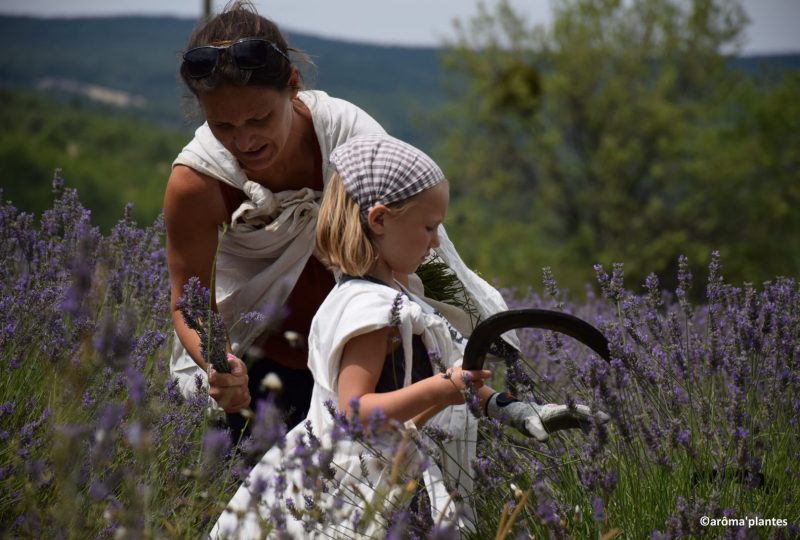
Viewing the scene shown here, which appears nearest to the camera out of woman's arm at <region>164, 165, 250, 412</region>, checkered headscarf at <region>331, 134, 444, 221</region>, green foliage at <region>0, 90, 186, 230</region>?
checkered headscarf at <region>331, 134, 444, 221</region>

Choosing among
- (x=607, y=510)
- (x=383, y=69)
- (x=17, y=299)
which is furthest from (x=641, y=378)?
(x=383, y=69)

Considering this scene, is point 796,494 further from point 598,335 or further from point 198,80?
point 198,80

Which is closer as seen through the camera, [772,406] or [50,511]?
[50,511]

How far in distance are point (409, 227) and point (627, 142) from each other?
1579cm

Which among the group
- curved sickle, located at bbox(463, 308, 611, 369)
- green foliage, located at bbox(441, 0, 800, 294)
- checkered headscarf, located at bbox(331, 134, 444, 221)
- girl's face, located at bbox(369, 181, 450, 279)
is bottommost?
green foliage, located at bbox(441, 0, 800, 294)

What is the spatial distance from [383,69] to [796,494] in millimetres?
50770

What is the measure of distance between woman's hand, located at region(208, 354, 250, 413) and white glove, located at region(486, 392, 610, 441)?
0.65 meters

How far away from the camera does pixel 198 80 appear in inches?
101

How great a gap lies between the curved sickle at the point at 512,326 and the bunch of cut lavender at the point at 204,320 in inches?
22.4

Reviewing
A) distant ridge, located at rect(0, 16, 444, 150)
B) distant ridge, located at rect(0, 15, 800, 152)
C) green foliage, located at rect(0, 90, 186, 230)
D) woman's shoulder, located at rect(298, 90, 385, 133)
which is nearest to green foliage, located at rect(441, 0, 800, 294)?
green foliage, located at rect(0, 90, 186, 230)

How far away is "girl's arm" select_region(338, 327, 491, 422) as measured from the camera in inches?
79.2

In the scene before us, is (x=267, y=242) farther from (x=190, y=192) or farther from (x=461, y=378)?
(x=461, y=378)

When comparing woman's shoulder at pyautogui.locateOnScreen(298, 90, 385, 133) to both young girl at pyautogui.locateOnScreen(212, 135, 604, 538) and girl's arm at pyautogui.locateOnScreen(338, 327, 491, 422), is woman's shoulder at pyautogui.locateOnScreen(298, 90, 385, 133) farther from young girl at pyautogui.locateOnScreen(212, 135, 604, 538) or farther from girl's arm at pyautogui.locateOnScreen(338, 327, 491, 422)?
girl's arm at pyautogui.locateOnScreen(338, 327, 491, 422)

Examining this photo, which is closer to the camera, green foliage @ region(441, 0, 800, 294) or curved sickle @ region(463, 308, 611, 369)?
curved sickle @ region(463, 308, 611, 369)
